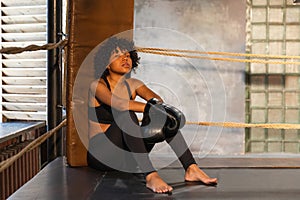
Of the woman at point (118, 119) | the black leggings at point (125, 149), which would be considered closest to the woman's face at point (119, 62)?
the woman at point (118, 119)

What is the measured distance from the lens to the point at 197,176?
172 centimetres

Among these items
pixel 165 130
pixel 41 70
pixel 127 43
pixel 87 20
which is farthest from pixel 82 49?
pixel 41 70

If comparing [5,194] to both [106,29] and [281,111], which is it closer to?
[106,29]

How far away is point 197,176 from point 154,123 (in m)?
0.32

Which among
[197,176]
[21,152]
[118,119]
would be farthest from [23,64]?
[197,176]

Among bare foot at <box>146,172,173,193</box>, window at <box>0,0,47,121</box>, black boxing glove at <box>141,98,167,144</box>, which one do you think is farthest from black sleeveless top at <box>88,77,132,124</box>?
window at <box>0,0,47,121</box>

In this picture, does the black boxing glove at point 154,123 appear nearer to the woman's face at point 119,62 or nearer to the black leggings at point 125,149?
the black leggings at point 125,149

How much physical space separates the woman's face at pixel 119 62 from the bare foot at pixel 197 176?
562 mm

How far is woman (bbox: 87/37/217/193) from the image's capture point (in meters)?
1.71

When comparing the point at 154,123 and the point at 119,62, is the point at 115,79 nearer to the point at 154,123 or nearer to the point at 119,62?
the point at 119,62

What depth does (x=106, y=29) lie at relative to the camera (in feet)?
6.87

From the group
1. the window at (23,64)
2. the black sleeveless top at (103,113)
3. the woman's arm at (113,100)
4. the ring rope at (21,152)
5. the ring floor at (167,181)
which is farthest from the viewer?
the window at (23,64)

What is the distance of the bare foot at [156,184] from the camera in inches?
60.8

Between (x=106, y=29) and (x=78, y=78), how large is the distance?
12.1 inches
